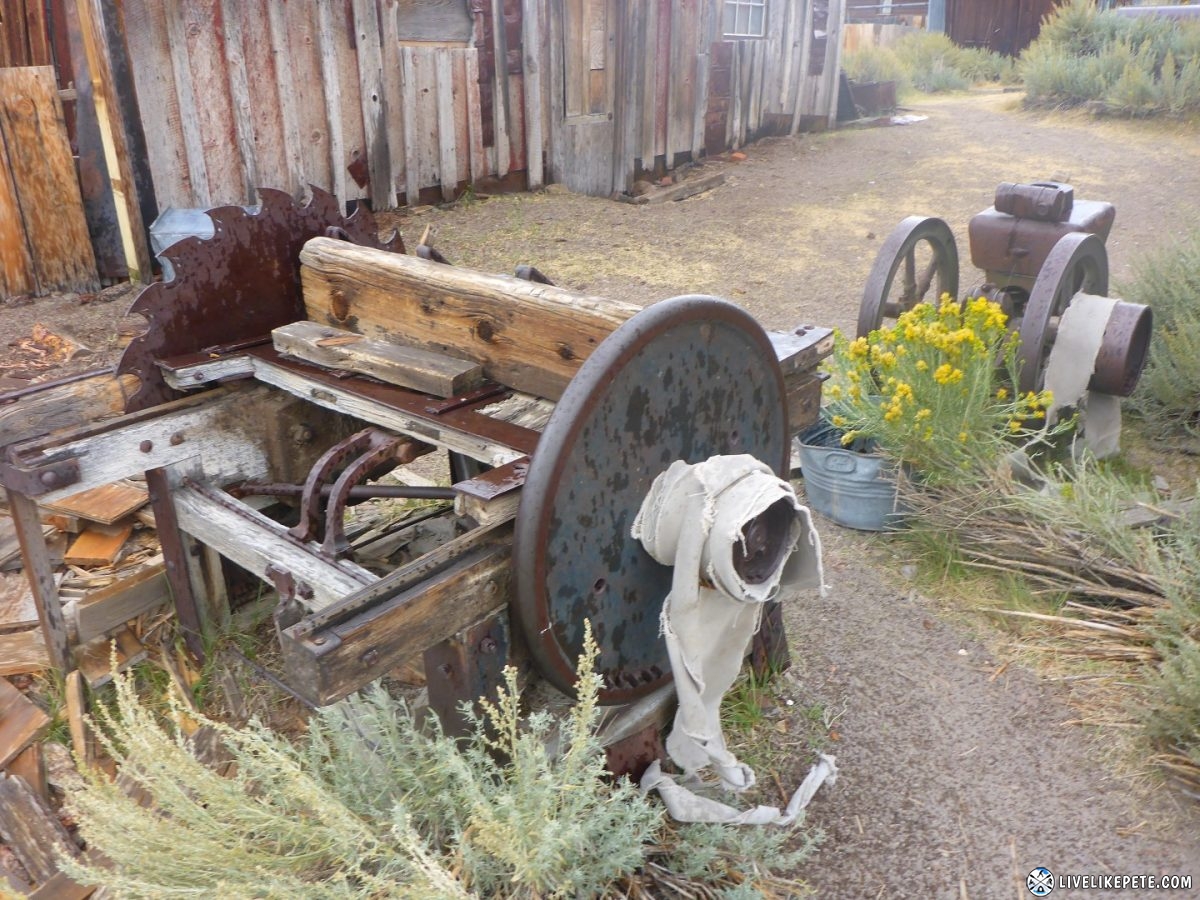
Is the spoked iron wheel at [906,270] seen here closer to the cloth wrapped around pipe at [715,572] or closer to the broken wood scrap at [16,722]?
the cloth wrapped around pipe at [715,572]

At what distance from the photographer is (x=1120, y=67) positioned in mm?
11992

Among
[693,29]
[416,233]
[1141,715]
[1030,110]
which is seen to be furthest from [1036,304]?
[1030,110]

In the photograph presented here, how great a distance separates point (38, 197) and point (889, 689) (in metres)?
5.53

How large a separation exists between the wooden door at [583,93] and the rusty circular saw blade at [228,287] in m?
5.76

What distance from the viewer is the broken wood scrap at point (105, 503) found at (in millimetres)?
3402

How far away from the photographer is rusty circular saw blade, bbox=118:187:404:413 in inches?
116

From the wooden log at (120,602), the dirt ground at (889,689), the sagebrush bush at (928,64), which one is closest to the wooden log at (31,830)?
the wooden log at (120,602)

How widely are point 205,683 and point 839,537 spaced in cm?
242

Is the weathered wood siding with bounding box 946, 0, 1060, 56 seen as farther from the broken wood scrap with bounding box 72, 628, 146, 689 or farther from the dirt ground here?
the broken wood scrap with bounding box 72, 628, 146, 689

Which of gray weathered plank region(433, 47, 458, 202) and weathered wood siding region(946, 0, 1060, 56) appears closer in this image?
gray weathered plank region(433, 47, 458, 202)

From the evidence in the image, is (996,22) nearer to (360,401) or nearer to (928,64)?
(928,64)

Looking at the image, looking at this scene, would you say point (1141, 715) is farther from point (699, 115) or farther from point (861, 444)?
point (699, 115)

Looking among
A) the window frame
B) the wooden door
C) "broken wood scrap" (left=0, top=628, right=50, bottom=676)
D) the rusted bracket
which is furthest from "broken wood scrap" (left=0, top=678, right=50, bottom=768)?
the window frame

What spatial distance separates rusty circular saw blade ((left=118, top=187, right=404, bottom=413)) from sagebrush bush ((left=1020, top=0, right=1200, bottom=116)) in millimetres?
11001
